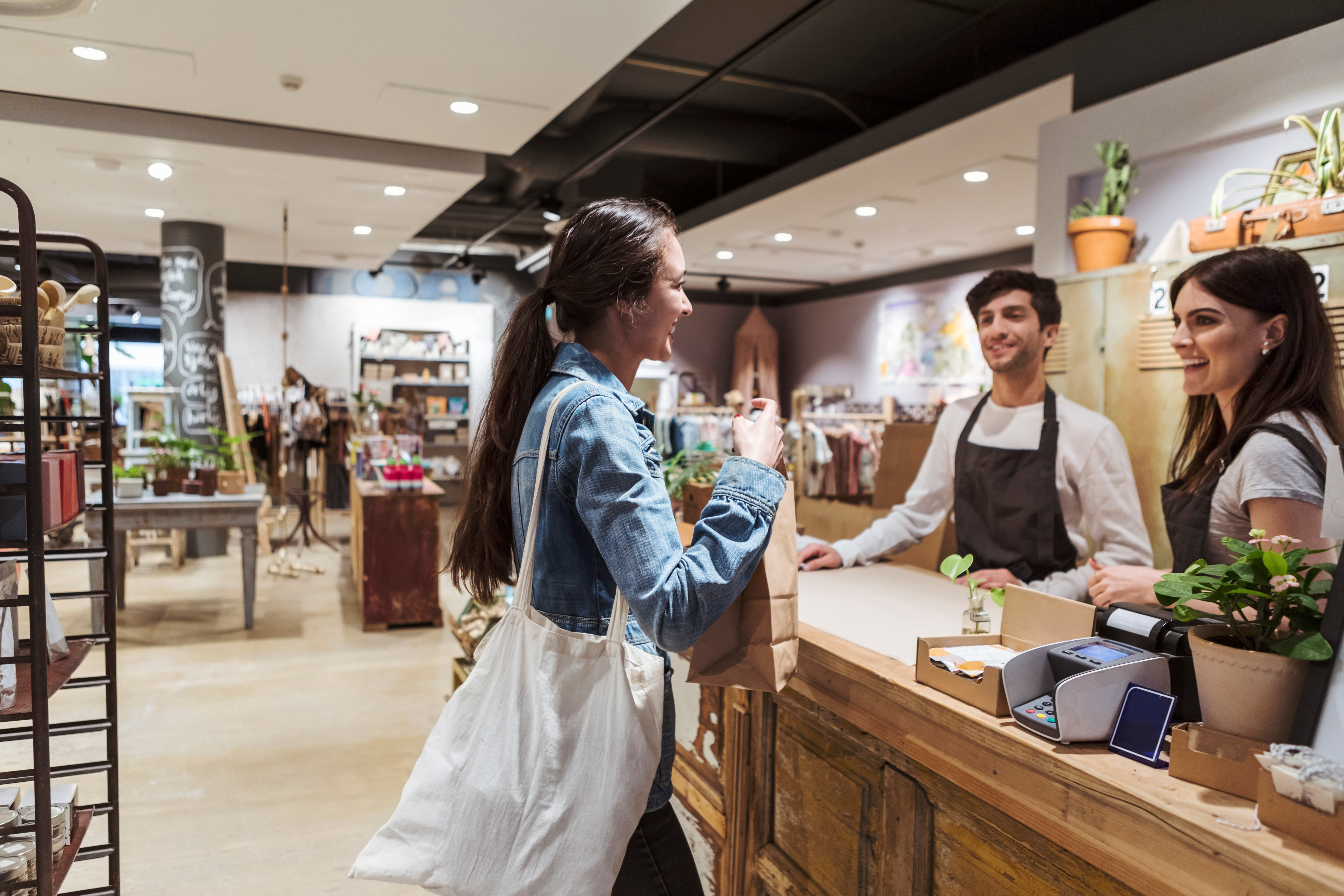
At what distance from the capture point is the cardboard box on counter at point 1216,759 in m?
1.00

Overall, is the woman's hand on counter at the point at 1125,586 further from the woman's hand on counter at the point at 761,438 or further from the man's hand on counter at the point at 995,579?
the woman's hand on counter at the point at 761,438

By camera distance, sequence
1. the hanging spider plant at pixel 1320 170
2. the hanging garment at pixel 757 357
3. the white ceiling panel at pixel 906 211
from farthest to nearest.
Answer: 1. the hanging garment at pixel 757 357
2. the white ceiling panel at pixel 906 211
3. the hanging spider plant at pixel 1320 170

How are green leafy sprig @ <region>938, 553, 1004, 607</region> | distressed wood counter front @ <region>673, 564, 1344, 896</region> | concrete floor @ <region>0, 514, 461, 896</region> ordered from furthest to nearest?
concrete floor @ <region>0, 514, 461, 896</region> → green leafy sprig @ <region>938, 553, 1004, 607</region> → distressed wood counter front @ <region>673, 564, 1344, 896</region>

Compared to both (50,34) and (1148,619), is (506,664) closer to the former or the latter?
(1148,619)

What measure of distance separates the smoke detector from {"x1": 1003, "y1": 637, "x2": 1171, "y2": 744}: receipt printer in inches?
89.8

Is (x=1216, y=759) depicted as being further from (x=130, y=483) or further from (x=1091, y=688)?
(x=130, y=483)

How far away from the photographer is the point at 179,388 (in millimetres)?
7938

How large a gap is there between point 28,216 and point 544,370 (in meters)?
1.08

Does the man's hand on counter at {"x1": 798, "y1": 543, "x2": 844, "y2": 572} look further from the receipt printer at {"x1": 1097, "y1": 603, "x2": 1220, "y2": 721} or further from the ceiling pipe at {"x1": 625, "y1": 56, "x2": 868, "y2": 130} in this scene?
the ceiling pipe at {"x1": 625, "y1": 56, "x2": 868, "y2": 130}

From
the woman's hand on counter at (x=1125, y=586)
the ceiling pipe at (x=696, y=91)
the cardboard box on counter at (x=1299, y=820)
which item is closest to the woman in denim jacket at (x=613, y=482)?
the cardboard box on counter at (x=1299, y=820)

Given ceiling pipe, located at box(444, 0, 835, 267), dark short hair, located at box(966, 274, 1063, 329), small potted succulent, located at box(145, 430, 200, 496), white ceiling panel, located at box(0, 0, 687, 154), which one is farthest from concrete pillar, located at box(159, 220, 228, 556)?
dark short hair, located at box(966, 274, 1063, 329)

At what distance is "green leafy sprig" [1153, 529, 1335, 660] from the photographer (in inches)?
39.7

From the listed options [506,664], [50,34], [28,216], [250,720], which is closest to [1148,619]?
[506,664]

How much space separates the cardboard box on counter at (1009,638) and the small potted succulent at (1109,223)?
2.48m
